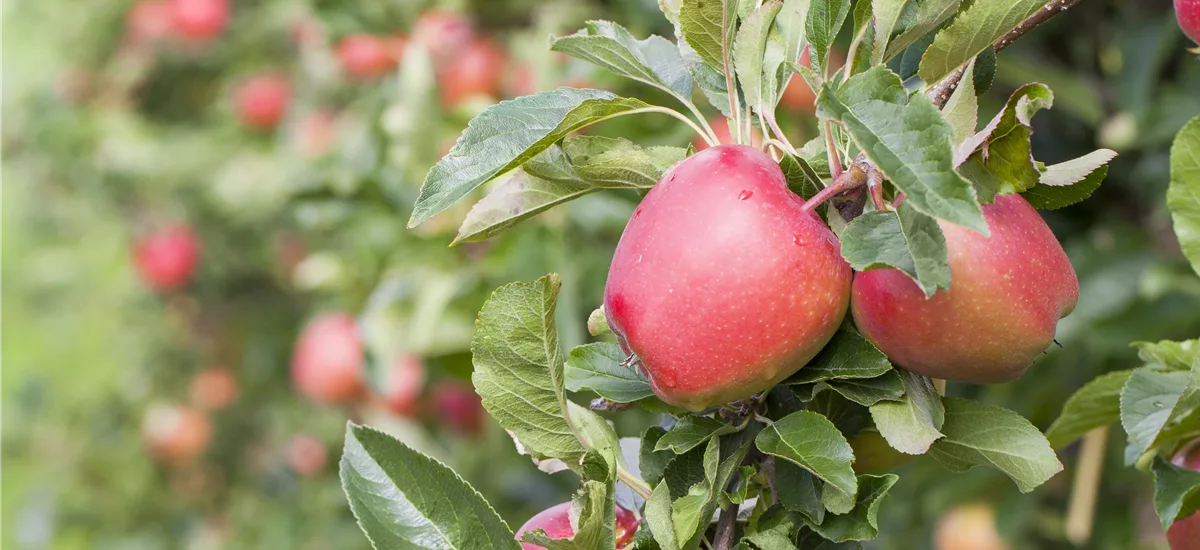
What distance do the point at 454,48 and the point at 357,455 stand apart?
1283mm

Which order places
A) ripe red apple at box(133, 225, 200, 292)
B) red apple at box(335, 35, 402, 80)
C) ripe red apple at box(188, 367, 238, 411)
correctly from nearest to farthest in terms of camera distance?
red apple at box(335, 35, 402, 80) < ripe red apple at box(133, 225, 200, 292) < ripe red apple at box(188, 367, 238, 411)

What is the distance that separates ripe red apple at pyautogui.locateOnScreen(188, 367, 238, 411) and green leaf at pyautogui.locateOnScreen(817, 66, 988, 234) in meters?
2.48

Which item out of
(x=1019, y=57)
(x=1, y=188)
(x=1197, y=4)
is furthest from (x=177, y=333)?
(x=1197, y=4)

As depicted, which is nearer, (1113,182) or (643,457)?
(643,457)

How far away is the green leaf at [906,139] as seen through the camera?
1.24 feet

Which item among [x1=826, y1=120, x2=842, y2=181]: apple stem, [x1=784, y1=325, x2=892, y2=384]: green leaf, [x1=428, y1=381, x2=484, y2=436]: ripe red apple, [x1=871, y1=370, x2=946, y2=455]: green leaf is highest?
[x1=826, y1=120, x2=842, y2=181]: apple stem

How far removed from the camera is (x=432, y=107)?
4.83ft

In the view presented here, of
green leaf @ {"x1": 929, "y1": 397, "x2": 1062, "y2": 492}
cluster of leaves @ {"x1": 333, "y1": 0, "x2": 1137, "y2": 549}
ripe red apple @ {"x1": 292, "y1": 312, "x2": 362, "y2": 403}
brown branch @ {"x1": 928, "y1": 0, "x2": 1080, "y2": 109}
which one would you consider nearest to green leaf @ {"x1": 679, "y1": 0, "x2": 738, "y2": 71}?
cluster of leaves @ {"x1": 333, "y1": 0, "x2": 1137, "y2": 549}

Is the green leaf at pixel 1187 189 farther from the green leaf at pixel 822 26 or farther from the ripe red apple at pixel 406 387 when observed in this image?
the ripe red apple at pixel 406 387

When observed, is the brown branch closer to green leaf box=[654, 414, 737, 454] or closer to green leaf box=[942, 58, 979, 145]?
green leaf box=[942, 58, 979, 145]

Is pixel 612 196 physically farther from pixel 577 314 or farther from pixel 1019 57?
pixel 1019 57

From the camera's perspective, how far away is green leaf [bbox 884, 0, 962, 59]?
48 centimetres

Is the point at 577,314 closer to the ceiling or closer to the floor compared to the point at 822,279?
closer to the floor

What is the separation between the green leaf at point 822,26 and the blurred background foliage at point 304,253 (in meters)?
0.73
